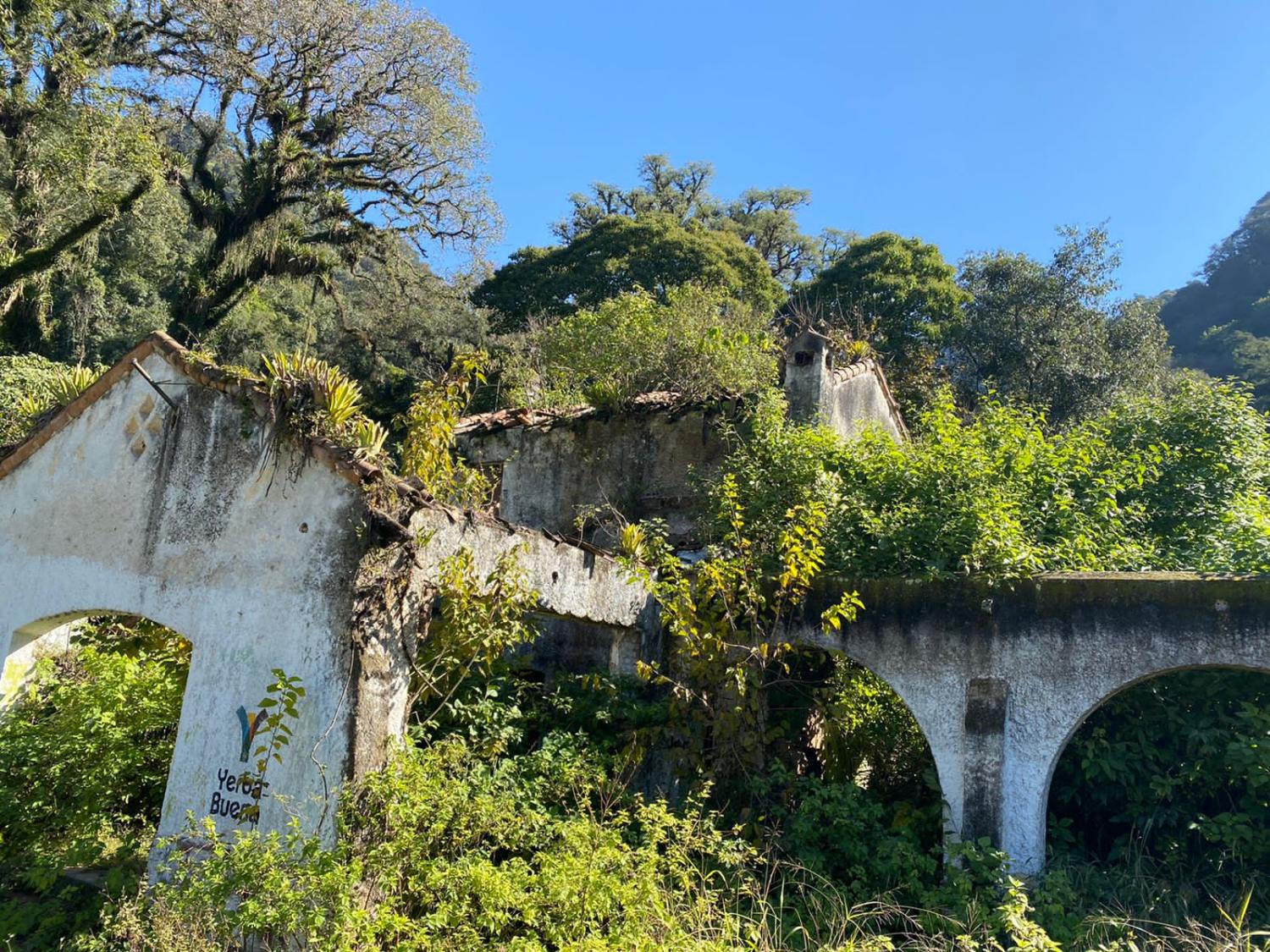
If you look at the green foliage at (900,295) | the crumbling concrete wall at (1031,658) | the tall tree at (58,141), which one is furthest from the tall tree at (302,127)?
the crumbling concrete wall at (1031,658)

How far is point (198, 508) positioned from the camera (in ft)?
23.4

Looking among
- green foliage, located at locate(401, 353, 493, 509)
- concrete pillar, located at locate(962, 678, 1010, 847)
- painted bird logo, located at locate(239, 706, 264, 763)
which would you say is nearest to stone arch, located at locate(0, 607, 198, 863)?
painted bird logo, located at locate(239, 706, 264, 763)

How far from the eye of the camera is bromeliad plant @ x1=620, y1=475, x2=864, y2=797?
800cm

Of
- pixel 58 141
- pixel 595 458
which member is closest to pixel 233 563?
pixel 595 458

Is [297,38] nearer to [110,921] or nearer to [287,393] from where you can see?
[287,393]

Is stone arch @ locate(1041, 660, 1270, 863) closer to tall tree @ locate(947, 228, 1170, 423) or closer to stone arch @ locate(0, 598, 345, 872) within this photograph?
stone arch @ locate(0, 598, 345, 872)

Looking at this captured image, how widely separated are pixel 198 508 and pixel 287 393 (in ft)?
3.85

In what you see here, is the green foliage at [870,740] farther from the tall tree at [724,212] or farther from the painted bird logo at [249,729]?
the tall tree at [724,212]

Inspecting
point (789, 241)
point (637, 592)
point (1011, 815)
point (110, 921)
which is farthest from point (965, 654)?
point (789, 241)

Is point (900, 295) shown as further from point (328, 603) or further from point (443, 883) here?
point (443, 883)

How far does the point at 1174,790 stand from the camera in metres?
7.95

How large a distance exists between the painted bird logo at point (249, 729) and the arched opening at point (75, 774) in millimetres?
1354

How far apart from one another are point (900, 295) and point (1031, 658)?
17.3 meters

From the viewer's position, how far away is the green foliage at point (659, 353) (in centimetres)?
A: 1359
